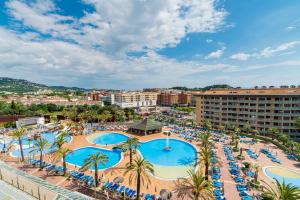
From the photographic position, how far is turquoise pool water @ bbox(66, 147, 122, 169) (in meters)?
28.8

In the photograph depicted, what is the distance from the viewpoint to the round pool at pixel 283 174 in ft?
80.0

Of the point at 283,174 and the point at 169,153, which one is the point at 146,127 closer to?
the point at 169,153

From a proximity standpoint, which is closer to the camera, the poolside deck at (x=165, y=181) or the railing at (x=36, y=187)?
the railing at (x=36, y=187)

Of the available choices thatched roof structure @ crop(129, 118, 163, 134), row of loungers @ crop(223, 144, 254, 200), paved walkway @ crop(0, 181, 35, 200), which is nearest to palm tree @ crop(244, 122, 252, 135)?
row of loungers @ crop(223, 144, 254, 200)

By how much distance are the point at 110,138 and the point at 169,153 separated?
58.5 ft

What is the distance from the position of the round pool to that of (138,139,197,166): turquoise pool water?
11033mm

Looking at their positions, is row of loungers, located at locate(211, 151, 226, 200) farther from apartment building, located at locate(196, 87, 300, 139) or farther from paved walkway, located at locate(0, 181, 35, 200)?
apartment building, located at locate(196, 87, 300, 139)

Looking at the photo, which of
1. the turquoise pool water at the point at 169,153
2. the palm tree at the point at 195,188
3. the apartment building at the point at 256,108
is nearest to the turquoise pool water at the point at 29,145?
the turquoise pool water at the point at 169,153

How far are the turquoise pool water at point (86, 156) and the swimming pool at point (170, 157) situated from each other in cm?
544

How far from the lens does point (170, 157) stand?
33.2 metres

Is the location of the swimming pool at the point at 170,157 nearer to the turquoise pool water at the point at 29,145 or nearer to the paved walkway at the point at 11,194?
the paved walkway at the point at 11,194

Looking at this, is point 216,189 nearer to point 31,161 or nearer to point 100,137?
point 31,161

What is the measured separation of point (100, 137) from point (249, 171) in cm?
3472

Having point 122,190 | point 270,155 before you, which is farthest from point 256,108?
point 122,190
